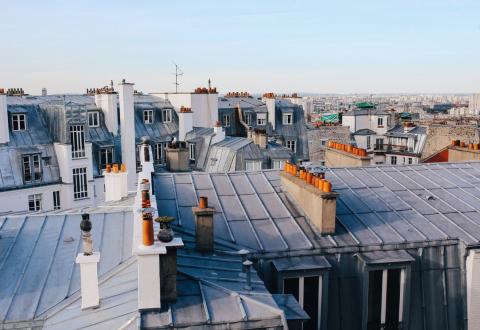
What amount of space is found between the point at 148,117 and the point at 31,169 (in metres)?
11.8

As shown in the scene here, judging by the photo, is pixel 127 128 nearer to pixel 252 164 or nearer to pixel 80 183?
pixel 80 183

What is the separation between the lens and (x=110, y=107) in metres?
39.6

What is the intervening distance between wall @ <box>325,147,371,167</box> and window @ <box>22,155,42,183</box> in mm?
19888

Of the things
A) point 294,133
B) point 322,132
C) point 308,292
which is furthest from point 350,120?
point 308,292

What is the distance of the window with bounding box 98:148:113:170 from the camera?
38.0 meters

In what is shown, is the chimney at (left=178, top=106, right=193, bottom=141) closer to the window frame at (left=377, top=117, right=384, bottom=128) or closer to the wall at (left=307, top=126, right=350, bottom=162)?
the wall at (left=307, top=126, right=350, bottom=162)

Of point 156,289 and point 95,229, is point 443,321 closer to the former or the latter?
point 156,289

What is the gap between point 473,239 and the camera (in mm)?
12508

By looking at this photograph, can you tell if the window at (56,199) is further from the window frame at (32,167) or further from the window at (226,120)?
the window at (226,120)

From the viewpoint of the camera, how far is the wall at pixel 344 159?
19.6 meters

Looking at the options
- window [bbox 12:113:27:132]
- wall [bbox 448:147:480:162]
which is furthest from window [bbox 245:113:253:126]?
wall [bbox 448:147:480:162]

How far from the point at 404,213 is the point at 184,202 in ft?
18.6

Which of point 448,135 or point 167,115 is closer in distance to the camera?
point 167,115

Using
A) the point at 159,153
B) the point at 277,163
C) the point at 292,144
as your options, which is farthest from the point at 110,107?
the point at 292,144
